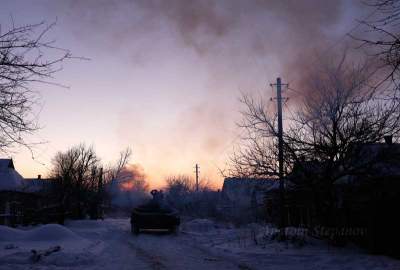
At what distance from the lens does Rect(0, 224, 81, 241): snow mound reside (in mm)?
19438

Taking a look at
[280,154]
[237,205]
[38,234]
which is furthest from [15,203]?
[237,205]

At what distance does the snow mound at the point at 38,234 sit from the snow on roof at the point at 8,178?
1619 centimetres

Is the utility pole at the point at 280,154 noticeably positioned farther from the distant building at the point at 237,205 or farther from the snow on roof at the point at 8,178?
the snow on roof at the point at 8,178

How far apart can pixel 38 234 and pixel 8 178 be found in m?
18.6

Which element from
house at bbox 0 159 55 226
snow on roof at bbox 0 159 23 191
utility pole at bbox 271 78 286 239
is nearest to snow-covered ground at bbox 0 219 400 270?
utility pole at bbox 271 78 286 239

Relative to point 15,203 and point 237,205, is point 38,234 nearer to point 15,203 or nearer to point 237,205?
point 15,203

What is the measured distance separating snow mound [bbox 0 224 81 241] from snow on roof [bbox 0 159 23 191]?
16190 millimetres

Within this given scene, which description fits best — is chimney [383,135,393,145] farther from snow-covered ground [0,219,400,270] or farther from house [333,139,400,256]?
snow-covered ground [0,219,400,270]

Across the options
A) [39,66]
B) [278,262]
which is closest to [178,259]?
[278,262]

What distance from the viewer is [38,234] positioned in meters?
20.3

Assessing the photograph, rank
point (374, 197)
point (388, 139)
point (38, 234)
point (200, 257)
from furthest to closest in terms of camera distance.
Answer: point (38, 234)
point (388, 139)
point (374, 197)
point (200, 257)

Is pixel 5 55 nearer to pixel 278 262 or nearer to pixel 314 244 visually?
pixel 278 262

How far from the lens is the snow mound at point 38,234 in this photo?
63.8 ft

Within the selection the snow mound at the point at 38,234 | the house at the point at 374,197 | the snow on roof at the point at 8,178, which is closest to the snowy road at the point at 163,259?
the snow mound at the point at 38,234
